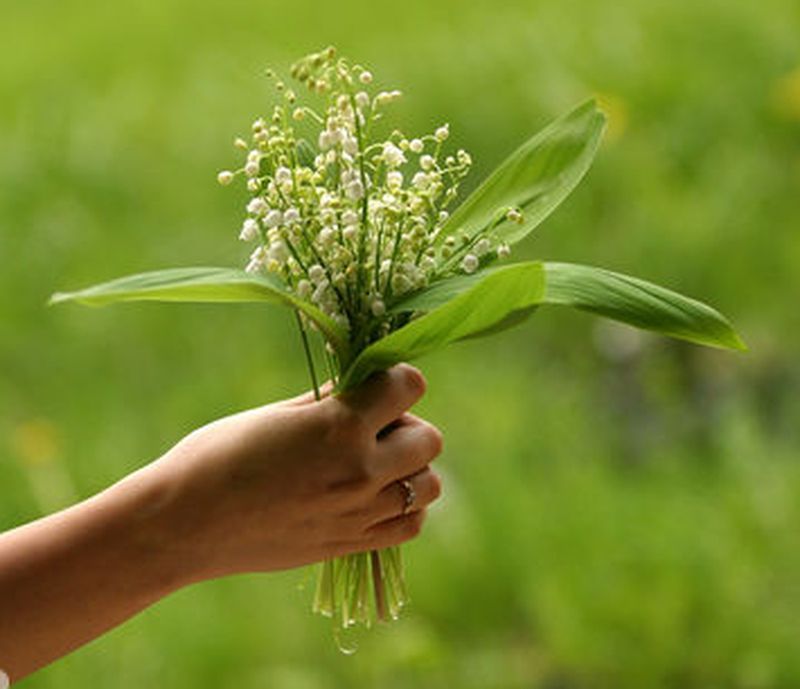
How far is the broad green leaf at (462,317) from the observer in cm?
101

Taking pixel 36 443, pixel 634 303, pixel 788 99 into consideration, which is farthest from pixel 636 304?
pixel 788 99

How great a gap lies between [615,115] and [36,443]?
1.44m

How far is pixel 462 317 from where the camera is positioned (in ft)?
3.45

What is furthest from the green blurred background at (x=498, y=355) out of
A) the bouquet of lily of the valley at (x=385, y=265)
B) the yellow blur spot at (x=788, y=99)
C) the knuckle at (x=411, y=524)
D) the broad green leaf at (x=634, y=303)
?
the broad green leaf at (x=634, y=303)

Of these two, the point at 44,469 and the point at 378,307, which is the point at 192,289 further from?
the point at 44,469

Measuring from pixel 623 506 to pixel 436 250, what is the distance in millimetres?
1166

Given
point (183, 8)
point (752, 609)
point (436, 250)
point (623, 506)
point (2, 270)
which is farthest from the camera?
point (183, 8)

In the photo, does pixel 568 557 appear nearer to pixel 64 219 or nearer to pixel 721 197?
pixel 721 197

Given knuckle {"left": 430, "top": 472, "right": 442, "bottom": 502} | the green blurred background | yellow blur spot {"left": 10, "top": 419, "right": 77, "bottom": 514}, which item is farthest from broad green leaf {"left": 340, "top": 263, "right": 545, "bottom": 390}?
yellow blur spot {"left": 10, "top": 419, "right": 77, "bottom": 514}

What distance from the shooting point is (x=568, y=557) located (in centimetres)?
220

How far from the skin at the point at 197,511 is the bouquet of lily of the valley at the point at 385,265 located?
44 millimetres

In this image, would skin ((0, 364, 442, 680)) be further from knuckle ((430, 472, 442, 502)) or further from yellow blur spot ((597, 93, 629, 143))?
yellow blur spot ((597, 93, 629, 143))

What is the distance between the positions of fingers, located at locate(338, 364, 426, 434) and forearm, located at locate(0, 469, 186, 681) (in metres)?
0.15

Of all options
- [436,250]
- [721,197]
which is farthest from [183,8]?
[436,250]
